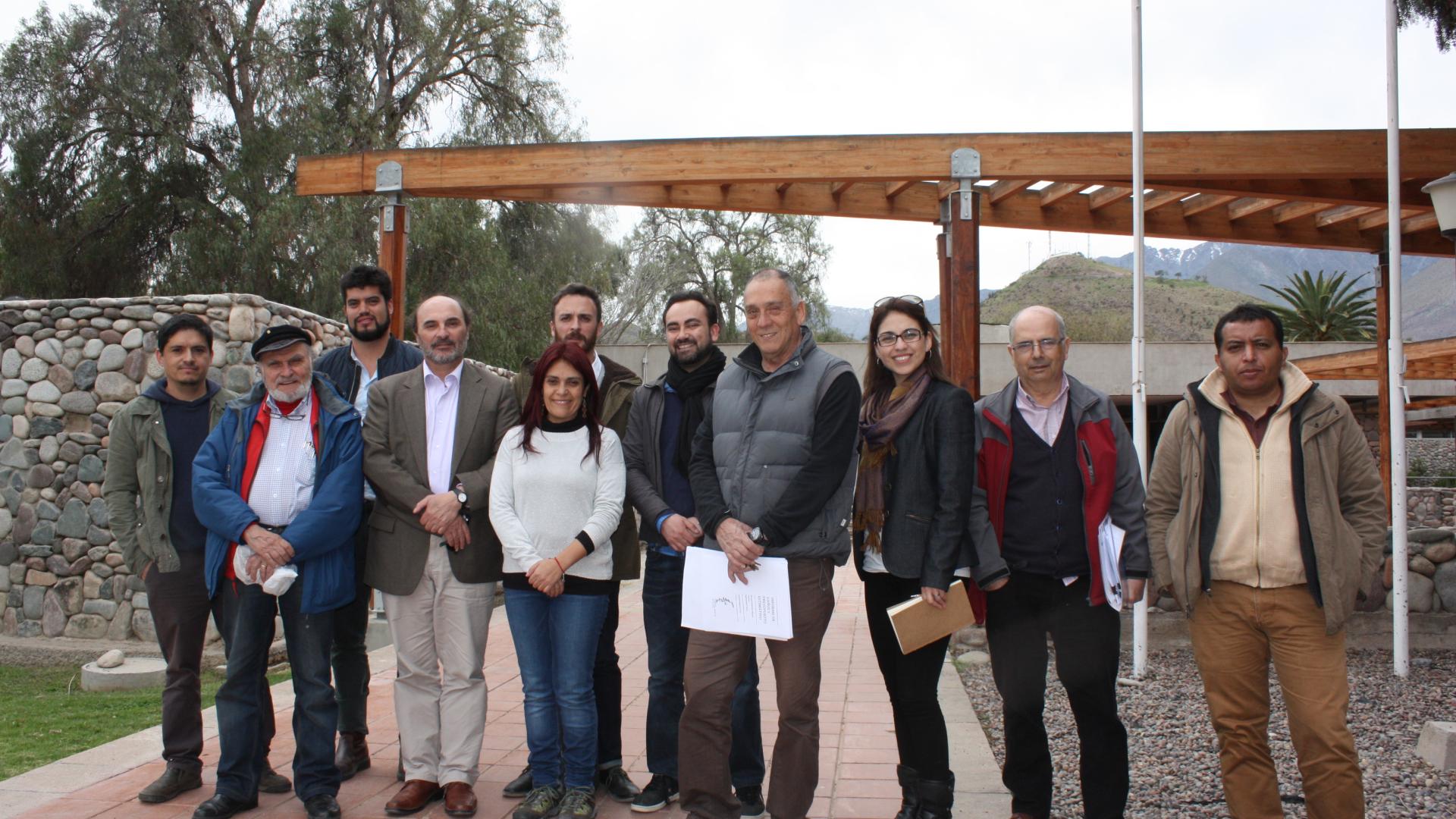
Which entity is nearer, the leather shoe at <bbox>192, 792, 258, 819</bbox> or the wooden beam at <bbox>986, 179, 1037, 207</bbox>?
the leather shoe at <bbox>192, 792, 258, 819</bbox>

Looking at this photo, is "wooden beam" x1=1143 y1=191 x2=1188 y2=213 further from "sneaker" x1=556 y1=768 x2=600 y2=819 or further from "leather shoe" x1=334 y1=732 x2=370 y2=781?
"leather shoe" x1=334 y1=732 x2=370 y2=781

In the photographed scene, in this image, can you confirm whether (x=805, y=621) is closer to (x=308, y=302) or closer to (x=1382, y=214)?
(x=1382, y=214)

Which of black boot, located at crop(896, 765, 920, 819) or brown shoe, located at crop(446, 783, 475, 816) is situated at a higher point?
black boot, located at crop(896, 765, 920, 819)

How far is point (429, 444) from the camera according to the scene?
3713 millimetres

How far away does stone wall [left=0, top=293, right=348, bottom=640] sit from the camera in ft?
28.2

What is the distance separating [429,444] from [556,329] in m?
0.63

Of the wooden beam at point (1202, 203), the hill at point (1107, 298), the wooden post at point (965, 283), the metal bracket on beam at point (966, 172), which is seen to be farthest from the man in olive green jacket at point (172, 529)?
the hill at point (1107, 298)

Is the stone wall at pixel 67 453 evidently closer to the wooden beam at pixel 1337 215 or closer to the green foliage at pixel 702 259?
the wooden beam at pixel 1337 215

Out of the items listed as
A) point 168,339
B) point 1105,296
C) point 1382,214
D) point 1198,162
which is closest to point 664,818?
point 168,339

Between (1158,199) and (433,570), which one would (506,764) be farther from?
(1158,199)

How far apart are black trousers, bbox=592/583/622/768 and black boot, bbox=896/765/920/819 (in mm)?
1062

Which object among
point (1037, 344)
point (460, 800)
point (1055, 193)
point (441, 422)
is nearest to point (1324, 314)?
point (1055, 193)

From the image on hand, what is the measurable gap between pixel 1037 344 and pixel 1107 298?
205ft

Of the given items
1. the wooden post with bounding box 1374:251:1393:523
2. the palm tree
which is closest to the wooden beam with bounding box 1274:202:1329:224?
the wooden post with bounding box 1374:251:1393:523
